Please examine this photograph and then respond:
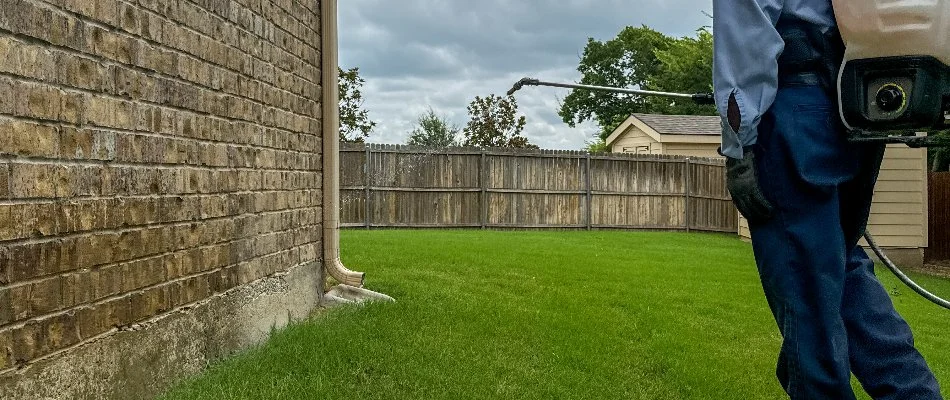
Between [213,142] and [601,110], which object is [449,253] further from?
[601,110]

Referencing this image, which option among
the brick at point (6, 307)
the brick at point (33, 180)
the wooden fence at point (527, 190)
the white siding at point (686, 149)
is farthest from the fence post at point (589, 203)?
the brick at point (6, 307)

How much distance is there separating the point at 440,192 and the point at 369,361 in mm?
12012

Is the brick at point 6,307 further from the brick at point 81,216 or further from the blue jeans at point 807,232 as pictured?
the blue jeans at point 807,232

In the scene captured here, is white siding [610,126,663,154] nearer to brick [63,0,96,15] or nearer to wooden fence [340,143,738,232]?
wooden fence [340,143,738,232]

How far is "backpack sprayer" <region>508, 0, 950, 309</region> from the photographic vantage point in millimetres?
1929

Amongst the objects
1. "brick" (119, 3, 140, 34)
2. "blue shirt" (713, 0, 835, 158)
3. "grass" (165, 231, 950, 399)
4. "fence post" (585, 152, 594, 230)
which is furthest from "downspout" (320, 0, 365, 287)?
"fence post" (585, 152, 594, 230)

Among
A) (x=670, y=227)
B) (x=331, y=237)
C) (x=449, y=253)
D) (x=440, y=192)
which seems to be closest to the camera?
(x=331, y=237)

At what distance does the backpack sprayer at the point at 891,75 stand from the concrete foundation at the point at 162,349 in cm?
236

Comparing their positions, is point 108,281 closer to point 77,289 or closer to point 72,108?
point 77,289

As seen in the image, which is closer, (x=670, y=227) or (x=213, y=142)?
(x=213, y=142)

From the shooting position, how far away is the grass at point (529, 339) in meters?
3.33

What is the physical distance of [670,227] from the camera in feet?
55.9

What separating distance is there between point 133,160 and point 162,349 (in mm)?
773

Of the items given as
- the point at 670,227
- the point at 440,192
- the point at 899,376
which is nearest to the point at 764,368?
the point at 899,376
